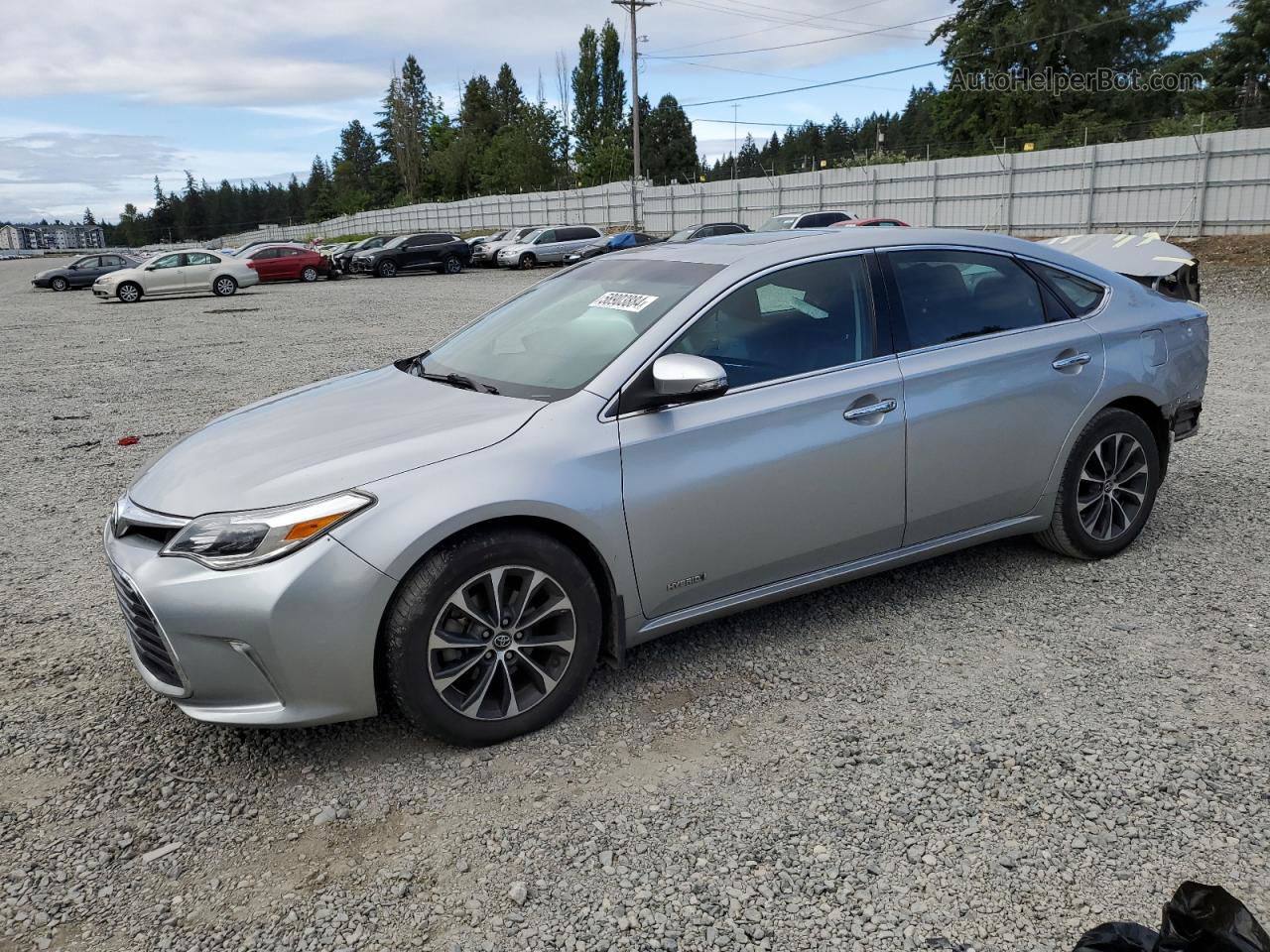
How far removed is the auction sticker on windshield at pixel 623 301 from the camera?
12.7 feet

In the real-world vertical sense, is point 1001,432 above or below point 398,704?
above

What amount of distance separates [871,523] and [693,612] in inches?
33.4

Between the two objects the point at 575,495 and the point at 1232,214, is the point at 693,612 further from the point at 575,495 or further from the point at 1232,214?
the point at 1232,214

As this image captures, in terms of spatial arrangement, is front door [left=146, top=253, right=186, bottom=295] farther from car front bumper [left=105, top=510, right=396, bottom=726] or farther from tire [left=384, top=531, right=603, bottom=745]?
tire [left=384, top=531, right=603, bottom=745]

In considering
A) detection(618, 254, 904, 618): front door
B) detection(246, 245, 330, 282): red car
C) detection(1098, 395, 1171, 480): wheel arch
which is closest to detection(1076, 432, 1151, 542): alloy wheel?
detection(1098, 395, 1171, 480): wheel arch

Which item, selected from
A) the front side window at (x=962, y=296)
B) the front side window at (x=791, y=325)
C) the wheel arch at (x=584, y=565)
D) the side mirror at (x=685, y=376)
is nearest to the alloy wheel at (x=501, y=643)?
the wheel arch at (x=584, y=565)

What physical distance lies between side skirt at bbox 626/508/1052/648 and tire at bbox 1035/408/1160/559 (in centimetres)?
15

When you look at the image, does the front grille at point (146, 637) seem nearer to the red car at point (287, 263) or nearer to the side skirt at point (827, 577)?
the side skirt at point (827, 577)

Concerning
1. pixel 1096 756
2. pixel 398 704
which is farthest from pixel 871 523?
pixel 398 704

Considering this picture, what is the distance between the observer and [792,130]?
505ft

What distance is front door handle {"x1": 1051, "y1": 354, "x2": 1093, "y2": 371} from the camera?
4.40 m

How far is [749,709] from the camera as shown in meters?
3.54

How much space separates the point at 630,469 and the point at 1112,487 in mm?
2636

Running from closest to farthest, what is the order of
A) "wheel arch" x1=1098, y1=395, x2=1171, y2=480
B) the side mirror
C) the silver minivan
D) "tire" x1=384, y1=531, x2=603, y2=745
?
"tire" x1=384, y1=531, x2=603, y2=745
the side mirror
"wheel arch" x1=1098, y1=395, x2=1171, y2=480
the silver minivan
